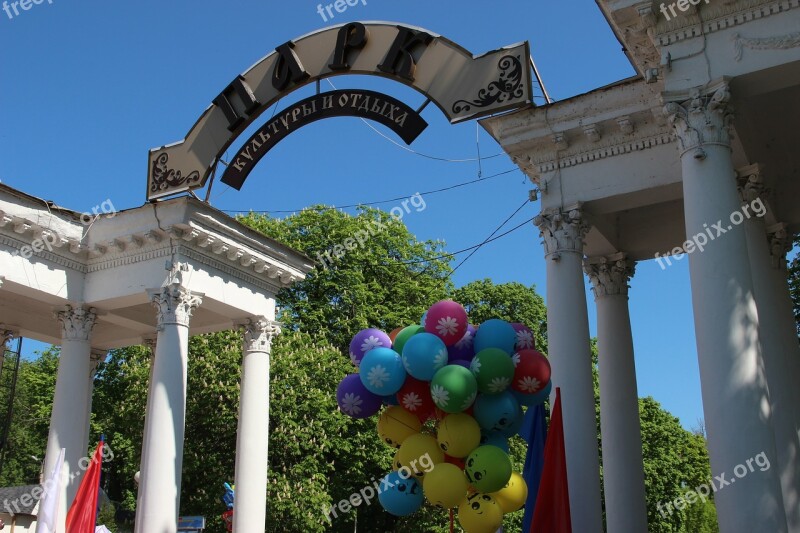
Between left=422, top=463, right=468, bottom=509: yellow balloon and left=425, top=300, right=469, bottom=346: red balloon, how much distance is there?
7.34ft

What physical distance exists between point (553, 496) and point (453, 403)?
2107 millimetres

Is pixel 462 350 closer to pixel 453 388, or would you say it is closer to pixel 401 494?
pixel 453 388

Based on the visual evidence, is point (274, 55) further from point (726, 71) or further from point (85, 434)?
point (85, 434)

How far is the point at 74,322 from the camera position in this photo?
64.5 feet

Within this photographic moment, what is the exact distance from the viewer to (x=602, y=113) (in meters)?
15.1

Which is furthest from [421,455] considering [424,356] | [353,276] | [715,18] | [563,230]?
[353,276]

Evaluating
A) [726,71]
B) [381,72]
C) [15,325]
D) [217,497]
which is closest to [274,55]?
[381,72]

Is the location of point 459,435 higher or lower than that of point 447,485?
higher

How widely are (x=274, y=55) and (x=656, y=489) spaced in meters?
33.1

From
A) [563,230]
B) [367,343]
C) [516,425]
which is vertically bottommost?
[516,425]

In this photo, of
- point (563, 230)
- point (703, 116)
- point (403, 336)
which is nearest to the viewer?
point (703, 116)

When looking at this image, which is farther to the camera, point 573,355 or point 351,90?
point 351,90

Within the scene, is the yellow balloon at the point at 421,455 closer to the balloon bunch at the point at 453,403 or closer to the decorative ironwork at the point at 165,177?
the balloon bunch at the point at 453,403

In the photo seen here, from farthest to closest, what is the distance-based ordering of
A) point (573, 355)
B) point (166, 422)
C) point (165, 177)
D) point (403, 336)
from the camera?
point (165, 177) → point (166, 422) → point (403, 336) → point (573, 355)
